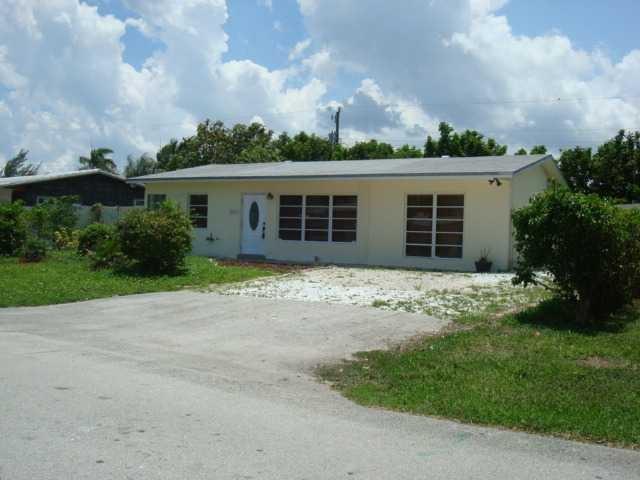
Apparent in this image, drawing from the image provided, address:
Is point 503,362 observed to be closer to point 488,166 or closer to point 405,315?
point 405,315

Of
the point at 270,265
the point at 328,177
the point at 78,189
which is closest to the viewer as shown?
the point at 270,265

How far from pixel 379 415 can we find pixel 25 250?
15587 millimetres

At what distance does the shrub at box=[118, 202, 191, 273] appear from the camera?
16.2 metres

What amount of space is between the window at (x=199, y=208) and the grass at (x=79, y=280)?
13.8 ft

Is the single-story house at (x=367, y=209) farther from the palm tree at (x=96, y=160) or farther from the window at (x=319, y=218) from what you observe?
the palm tree at (x=96, y=160)

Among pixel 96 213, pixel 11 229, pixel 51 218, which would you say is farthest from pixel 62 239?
pixel 96 213

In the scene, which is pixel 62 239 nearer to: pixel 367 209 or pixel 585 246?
pixel 367 209

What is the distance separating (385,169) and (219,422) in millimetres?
15491

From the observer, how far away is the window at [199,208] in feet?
76.8

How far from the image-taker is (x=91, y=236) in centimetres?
1909

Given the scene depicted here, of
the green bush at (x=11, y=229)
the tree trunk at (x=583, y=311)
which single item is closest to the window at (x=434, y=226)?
the tree trunk at (x=583, y=311)

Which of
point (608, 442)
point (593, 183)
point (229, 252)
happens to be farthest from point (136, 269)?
point (593, 183)

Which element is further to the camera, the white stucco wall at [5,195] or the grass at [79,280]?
the white stucco wall at [5,195]

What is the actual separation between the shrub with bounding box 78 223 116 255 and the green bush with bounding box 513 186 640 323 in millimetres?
12245
